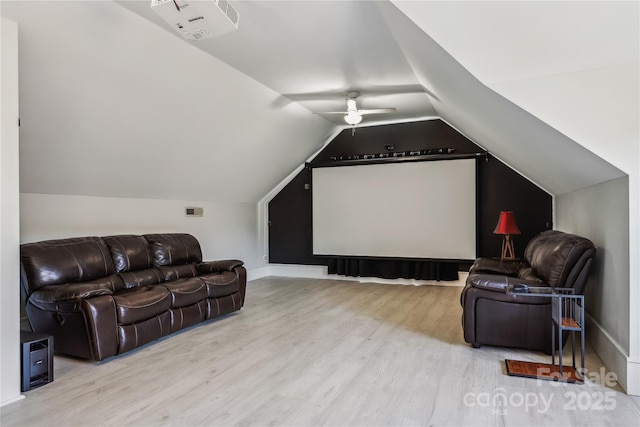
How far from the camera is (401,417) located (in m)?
2.36

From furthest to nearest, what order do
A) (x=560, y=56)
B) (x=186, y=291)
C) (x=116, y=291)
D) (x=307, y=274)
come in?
1. (x=307, y=274)
2. (x=186, y=291)
3. (x=116, y=291)
4. (x=560, y=56)

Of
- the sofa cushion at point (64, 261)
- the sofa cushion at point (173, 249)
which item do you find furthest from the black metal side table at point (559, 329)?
the sofa cushion at point (64, 261)

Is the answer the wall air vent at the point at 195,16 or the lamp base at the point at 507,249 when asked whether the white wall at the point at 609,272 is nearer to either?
the lamp base at the point at 507,249

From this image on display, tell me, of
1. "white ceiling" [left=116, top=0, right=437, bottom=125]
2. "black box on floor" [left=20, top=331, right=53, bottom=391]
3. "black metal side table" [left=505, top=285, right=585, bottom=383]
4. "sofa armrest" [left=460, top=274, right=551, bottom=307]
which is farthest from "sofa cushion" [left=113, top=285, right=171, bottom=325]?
"black metal side table" [left=505, top=285, right=585, bottom=383]

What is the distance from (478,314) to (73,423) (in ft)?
10.4

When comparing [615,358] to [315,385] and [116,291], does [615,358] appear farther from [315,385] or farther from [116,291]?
[116,291]

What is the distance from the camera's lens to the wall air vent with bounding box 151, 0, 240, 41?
2273mm

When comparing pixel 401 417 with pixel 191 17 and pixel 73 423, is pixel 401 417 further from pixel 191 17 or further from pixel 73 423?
pixel 191 17

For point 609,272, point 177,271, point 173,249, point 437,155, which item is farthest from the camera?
point 437,155

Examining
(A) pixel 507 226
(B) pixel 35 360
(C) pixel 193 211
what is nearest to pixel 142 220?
(C) pixel 193 211

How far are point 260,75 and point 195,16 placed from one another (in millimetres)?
1994

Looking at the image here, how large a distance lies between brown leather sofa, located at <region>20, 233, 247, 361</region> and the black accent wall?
2.92 meters

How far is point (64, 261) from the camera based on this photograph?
3555 mm

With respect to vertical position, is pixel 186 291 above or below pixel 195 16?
below
